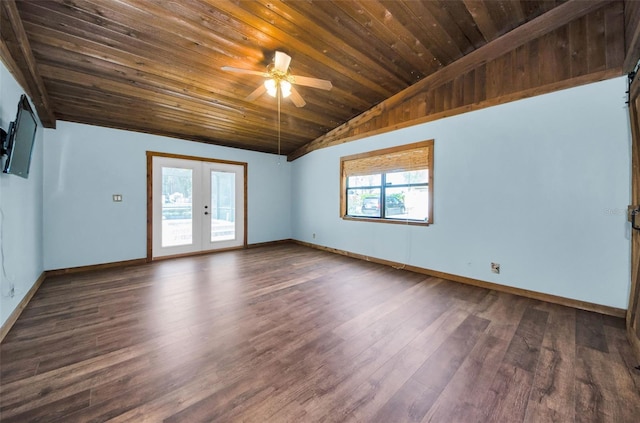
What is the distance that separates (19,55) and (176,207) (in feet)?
10.1

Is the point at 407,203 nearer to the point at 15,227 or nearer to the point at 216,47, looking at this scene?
the point at 216,47

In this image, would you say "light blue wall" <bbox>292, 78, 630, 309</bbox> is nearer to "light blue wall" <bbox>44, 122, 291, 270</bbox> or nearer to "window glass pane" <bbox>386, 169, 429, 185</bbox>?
"window glass pane" <bbox>386, 169, 429, 185</bbox>

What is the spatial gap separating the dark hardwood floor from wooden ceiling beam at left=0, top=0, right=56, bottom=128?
250cm

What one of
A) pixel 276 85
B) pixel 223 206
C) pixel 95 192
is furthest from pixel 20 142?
pixel 223 206

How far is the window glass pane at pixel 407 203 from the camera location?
13.8ft

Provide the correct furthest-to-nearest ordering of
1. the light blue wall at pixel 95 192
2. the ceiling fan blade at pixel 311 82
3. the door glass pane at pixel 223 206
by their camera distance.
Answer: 1. the door glass pane at pixel 223 206
2. the light blue wall at pixel 95 192
3. the ceiling fan blade at pixel 311 82

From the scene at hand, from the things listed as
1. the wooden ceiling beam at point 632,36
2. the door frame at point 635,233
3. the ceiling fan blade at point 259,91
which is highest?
the wooden ceiling beam at point 632,36

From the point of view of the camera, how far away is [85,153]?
419cm

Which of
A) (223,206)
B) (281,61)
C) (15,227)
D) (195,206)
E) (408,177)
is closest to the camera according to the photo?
(15,227)

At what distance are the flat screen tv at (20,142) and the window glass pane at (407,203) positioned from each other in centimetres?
476

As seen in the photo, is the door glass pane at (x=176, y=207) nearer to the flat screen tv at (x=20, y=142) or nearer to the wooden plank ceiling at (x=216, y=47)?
the wooden plank ceiling at (x=216, y=47)

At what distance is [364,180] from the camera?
520 cm

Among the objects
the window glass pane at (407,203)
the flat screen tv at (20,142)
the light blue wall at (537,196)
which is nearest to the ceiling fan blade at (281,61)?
the flat screen tv at (20,142)

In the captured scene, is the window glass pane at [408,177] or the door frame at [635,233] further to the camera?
the window glass pane at [408,177]
